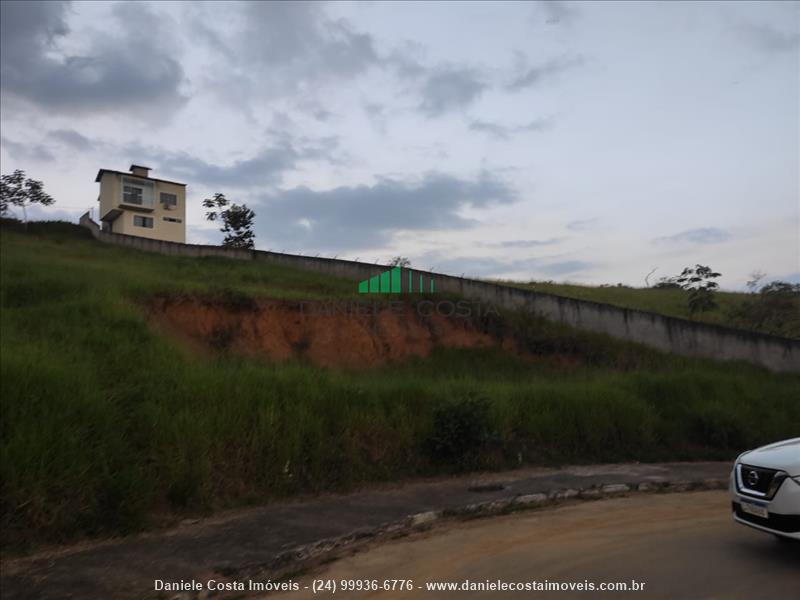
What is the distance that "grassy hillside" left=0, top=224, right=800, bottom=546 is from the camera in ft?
20.5

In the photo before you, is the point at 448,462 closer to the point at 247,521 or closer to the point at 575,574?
the point at 247,521

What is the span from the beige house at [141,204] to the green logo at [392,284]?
2828cm

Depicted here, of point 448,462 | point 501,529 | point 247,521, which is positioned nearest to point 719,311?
point 448,462

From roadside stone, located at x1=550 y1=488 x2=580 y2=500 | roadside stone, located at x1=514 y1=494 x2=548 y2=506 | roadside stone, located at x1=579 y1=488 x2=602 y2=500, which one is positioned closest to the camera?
roadside stone, located at x1=514 y1=494 x2=548 y2=506

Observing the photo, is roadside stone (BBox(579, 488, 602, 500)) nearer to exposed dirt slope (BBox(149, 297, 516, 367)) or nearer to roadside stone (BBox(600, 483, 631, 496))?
roadside stone (BBox(600, 483, 631, 496))

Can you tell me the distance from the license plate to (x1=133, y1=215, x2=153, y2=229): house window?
145ft

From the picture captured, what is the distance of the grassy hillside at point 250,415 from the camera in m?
6.23

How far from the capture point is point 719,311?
22188 millimetres

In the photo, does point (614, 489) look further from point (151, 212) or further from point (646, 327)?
point (151, 212)

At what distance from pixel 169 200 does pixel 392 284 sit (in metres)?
32.4

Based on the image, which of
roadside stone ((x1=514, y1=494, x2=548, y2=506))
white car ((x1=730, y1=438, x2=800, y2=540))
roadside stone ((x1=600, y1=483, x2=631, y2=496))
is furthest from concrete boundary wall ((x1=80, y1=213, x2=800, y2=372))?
white car ((x1=730, y1=438, x2=800, y2=540))

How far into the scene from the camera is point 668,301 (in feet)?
78.9

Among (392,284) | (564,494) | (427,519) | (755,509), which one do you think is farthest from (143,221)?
(755,509)

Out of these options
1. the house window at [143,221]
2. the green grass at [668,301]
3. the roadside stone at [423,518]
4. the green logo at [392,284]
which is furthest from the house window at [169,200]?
the roadside stone at [423,518]
